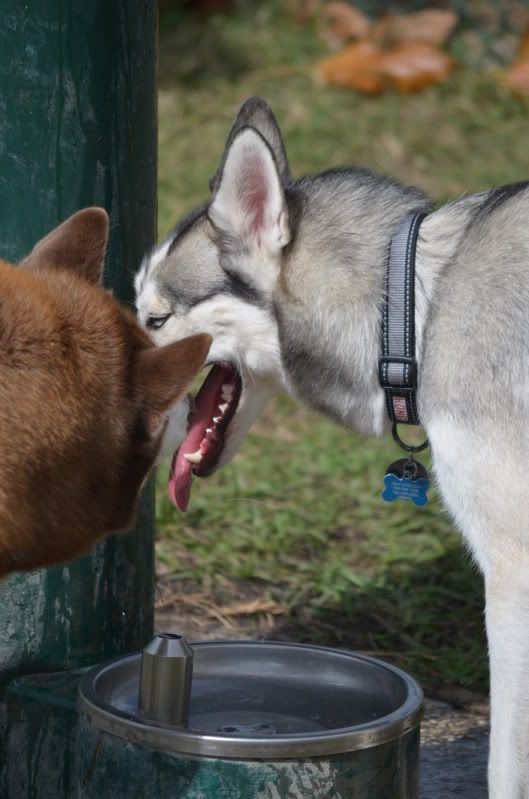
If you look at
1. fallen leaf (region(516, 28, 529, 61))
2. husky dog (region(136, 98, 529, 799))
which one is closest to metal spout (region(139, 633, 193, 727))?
husky dog (region(136, 98, 529, 799))

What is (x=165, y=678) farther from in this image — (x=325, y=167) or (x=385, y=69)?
(x=385, y=69)

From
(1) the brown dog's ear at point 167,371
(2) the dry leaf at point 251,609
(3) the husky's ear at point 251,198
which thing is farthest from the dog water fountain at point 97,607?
(2) the dry leaf at point 251,609

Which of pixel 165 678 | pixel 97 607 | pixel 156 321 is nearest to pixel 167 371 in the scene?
pixel 165 678

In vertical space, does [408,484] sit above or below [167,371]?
below

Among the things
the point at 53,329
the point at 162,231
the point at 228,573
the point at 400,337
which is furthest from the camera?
the point at 162,231

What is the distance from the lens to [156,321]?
12.1 ft

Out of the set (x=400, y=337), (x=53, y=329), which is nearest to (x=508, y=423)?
(x=400, y=337)

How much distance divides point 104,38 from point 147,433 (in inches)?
44.2

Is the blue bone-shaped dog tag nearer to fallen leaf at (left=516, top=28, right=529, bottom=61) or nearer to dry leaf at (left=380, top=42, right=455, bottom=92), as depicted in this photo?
dry leaf at (left=380, top=42, right=455, bottom=92)

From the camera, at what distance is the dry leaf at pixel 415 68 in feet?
30.8

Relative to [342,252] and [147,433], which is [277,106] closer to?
[342,252]

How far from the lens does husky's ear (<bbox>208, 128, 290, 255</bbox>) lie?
3.39 m

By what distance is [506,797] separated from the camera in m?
3.14

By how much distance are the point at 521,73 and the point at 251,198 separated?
21.4 ft
